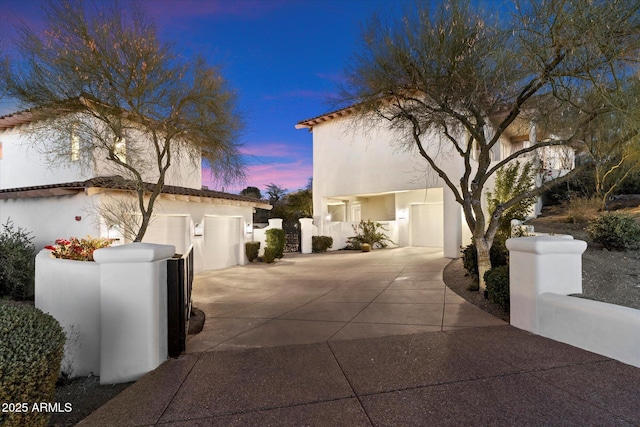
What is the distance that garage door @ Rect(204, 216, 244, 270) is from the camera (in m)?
13.1

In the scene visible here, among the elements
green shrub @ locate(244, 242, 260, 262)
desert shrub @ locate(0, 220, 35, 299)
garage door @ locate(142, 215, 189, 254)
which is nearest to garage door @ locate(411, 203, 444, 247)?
green shrub @ locate(244, 242, 260, 262)

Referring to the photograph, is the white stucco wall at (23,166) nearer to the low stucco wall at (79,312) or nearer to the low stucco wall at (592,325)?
the low stucco wall at (79,312)

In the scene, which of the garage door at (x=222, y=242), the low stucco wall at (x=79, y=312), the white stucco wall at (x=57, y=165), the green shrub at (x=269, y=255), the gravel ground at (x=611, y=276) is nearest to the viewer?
the low stucco wall at (x=79, y=312)

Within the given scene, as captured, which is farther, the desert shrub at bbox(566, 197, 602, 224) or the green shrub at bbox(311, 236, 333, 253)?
the green shrub at bbox(311, 236, 333, 253)

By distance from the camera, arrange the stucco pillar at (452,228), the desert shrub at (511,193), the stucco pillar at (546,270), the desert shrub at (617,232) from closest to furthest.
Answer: the stucco pillar at (546,270) → the desert shrub at (617,232) → the desert shrub at (511,193) → the stucco pillar at (452,228)

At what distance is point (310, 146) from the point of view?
22.7m

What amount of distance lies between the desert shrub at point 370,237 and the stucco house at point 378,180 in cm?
54

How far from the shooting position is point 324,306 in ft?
22.8

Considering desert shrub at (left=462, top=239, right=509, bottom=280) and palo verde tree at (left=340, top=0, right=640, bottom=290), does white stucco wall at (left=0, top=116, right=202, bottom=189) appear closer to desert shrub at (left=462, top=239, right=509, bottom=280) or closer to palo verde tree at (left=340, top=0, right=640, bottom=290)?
palo verde tree at (left=340, top=0, right=640, bottom=290)

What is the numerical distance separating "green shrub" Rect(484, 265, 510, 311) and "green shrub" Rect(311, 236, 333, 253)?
1323 centimetres

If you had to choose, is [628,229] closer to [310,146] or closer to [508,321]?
[508,321]

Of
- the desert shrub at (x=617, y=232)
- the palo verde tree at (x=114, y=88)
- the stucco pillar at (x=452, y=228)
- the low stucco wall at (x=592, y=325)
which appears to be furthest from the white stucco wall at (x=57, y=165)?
the desert shrub at (x=617, y=232)

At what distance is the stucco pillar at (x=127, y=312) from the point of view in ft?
12.2

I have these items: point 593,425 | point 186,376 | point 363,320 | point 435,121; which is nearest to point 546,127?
point 435,121
